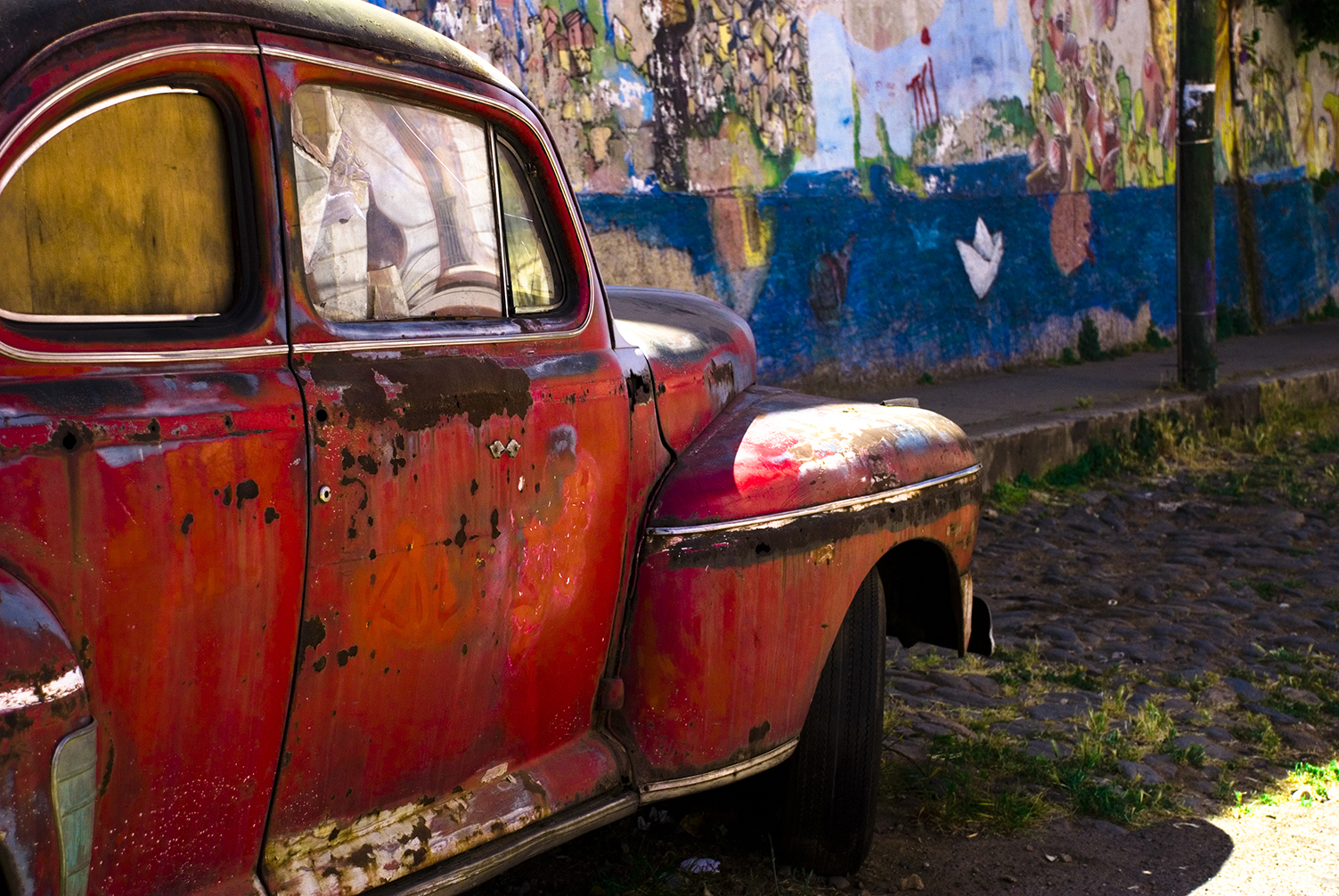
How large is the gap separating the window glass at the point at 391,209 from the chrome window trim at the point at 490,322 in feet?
0.14

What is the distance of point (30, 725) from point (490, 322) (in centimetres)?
110

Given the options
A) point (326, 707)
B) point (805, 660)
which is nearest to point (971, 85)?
point (805, 660)

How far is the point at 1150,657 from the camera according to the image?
4.58 meters

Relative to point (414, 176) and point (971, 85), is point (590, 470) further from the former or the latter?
point (971, 85)

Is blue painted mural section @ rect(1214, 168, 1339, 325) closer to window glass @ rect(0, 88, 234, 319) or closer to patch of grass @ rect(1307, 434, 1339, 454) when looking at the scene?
patch of grass @ rect(1307, 434, 1339, 454)

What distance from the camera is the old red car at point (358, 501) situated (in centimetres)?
173

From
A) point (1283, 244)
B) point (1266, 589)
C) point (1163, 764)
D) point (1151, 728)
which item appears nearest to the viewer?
point (1163, 764)

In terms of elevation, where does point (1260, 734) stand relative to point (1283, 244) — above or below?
below

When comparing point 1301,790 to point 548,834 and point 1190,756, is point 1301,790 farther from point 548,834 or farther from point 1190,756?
point 548,834

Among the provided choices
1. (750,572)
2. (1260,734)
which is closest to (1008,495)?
(1260,734)

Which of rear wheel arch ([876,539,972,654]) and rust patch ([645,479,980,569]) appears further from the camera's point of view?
rear wheel arch ([876,539,972,654])

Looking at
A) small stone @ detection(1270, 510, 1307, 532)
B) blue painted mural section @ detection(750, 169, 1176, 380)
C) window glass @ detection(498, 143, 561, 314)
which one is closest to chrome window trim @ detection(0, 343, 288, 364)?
window glass @ detection(498, 143, 561, 314)

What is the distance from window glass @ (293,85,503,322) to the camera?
6.95ft

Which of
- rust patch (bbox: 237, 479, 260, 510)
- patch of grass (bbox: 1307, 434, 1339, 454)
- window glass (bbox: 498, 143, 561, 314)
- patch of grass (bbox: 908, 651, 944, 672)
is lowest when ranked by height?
patch of grass (bbox: 1307, 434, 1339, 454)
